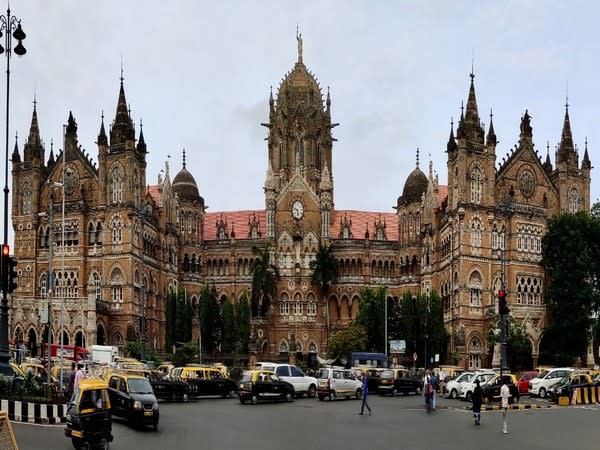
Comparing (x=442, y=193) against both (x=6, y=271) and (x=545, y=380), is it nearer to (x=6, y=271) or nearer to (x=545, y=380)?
(x=545, y=380)

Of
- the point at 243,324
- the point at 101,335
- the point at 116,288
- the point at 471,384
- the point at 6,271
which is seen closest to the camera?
the point at 6,271

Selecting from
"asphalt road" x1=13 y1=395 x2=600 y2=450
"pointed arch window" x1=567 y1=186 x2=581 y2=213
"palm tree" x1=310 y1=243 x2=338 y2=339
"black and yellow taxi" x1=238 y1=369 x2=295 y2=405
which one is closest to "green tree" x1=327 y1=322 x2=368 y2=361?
"palm tree" x1=310 y1=243 x2=338 y2=339

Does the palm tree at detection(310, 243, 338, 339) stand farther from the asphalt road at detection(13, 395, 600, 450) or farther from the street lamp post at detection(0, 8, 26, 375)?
the street lamp post at detection(0, 8, 26, 375)

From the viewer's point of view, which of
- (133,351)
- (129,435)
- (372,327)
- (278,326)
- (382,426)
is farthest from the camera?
(278,326)

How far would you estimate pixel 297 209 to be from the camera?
112938 millimetres

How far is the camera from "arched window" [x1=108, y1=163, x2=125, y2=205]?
321ft

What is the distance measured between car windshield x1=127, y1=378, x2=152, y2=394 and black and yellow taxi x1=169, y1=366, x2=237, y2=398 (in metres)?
16.6

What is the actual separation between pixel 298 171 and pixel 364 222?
10.2 meters

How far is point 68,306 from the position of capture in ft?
306

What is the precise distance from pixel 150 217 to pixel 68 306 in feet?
44.5

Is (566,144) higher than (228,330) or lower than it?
higher

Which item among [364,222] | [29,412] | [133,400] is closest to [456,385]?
[133,400]

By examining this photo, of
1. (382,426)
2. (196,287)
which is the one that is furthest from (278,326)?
(382,426)

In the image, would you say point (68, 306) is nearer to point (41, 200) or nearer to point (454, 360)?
point (41, 200)
